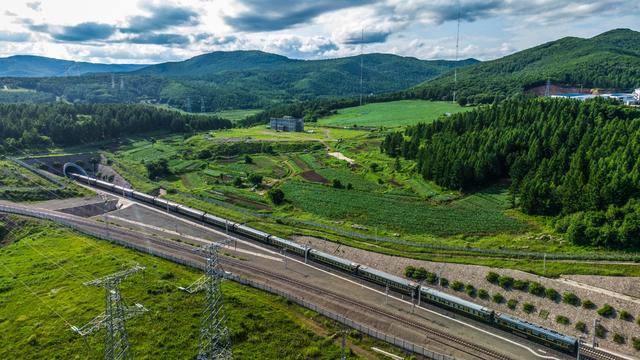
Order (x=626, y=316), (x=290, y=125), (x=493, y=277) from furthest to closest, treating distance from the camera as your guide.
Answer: (x=290, y=125)
(x=493, y=277)
(x=626, y=316)

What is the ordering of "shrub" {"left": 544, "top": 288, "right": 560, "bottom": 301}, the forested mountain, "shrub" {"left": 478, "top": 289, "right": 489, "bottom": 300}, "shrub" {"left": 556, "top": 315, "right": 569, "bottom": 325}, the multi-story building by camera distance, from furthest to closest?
the multi-story building → the forested mountain → "shrub" {"left": 478, "top": 289, "right": 489, "bottom": 300} → "shrub" {"left": 544, "top": 288, "right": 560, "bottom": 301} → "shrub" {"left": 556, "top": 315, "right": 569, "bottom": 325}

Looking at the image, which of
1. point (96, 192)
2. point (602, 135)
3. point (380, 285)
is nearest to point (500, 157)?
point (602, 135)

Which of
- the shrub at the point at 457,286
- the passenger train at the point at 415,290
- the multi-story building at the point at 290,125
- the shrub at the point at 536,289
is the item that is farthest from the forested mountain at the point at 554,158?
the multi-story building at the point at 290,125

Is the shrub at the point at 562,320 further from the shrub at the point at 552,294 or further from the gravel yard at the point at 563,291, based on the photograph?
the shrub at the point at 552,294

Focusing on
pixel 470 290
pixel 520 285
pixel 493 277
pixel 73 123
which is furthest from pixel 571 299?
pixel 73 123

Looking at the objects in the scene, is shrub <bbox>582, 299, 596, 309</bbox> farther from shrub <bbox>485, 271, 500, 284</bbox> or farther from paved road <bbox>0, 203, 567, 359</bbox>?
shrub <bbox>485, 271, 500, 284</bbox>

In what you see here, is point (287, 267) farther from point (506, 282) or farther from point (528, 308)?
point (528, 308)

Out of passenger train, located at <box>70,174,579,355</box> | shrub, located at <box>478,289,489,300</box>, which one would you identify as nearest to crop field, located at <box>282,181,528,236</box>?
passenger train, located at <box>70,174,579,355</box>
